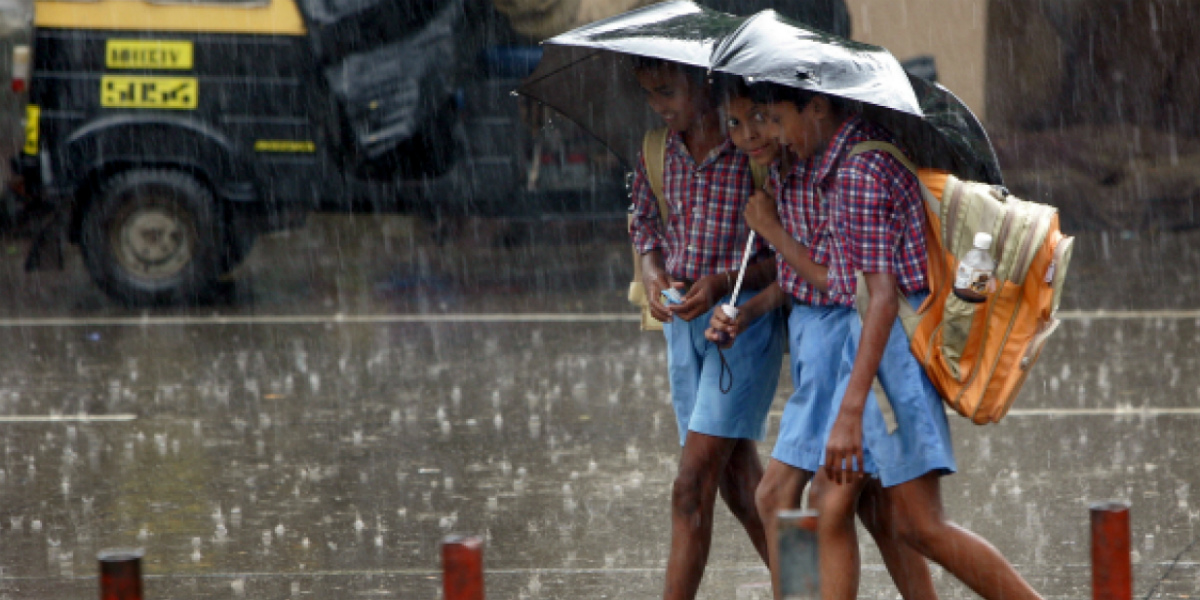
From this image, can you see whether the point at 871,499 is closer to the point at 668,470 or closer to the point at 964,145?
the point at 964,145

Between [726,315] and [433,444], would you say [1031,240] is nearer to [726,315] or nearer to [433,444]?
[726,315]

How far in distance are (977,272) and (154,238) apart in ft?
28.7

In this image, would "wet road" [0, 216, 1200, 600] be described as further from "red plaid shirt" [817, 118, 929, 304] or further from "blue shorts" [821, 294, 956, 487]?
"red plaid shirt" [817, 118, 929, 304]

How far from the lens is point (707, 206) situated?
4266mm

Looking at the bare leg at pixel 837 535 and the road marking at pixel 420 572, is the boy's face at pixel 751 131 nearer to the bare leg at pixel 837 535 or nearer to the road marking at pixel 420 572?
the bare leg at pixel 837 535

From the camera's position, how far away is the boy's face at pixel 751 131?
3.93 m

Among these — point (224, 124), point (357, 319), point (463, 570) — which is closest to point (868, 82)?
point (463, 570)

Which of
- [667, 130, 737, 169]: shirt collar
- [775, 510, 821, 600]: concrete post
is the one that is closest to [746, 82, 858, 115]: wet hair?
[667, 130, 737, 169]: shirt collar

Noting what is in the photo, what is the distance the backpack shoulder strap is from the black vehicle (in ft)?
23.7

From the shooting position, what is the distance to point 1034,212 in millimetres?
3701

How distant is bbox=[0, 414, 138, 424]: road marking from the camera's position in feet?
25.7

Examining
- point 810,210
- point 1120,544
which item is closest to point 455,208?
point 810,210

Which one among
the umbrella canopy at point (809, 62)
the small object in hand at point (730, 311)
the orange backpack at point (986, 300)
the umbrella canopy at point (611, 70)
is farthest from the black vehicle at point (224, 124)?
the orange backpack at point (986, 300)

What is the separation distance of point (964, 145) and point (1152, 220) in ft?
37.7
